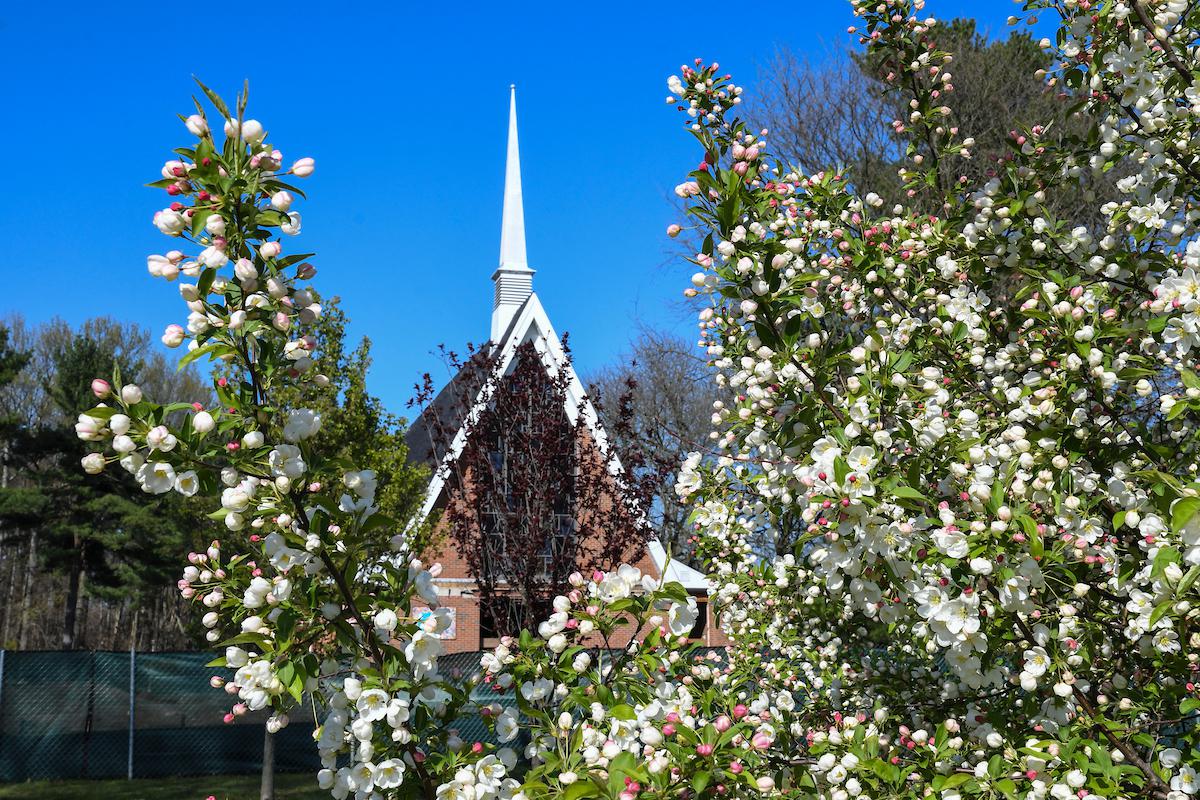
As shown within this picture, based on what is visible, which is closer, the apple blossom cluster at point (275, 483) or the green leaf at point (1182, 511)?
the green leaf at point (1182, 511)

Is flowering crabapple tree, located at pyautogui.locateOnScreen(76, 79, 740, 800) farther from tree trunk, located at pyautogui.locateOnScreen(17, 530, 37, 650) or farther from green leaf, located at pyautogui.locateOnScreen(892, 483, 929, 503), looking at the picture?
tree trunk, located at pyautogui.locateOnScreen(17, 530, 37, 650)

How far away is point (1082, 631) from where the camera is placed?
2869 millimetres

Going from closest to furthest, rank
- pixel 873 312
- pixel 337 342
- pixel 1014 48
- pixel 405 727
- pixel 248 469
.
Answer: pixel 248 469, pixel 405 727, pixel 873 312, pixel 337 342, pixel 1014 48

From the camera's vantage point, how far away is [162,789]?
1166 centimetres

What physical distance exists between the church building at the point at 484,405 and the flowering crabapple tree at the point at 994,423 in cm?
346

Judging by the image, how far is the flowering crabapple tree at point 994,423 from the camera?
2.61 metres

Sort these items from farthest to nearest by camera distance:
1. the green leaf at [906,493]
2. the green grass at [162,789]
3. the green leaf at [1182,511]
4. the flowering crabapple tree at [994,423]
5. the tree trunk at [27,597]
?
1. the tree trunk at [27,597]
2. the green grass at [162,789]
3. the flowering crabapple tree at [994,423]
4. the green leaf at [906,493]
5. the green leaf at [1182,511]

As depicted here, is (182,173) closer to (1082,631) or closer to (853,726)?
(853,726)

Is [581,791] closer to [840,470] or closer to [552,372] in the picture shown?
[840,470]

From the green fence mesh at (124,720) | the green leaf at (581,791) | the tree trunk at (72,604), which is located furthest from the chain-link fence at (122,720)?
the tree trunk at (72,604)

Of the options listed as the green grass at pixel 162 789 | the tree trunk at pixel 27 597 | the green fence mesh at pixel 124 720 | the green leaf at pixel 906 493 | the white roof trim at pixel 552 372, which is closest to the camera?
the green leaf at pixel 906 493

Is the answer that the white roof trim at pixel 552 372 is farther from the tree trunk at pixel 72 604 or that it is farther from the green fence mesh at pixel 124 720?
the tree trunk at pixel 72 604

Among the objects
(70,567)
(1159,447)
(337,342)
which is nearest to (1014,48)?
(337,342)

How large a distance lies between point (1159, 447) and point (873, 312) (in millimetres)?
1541
